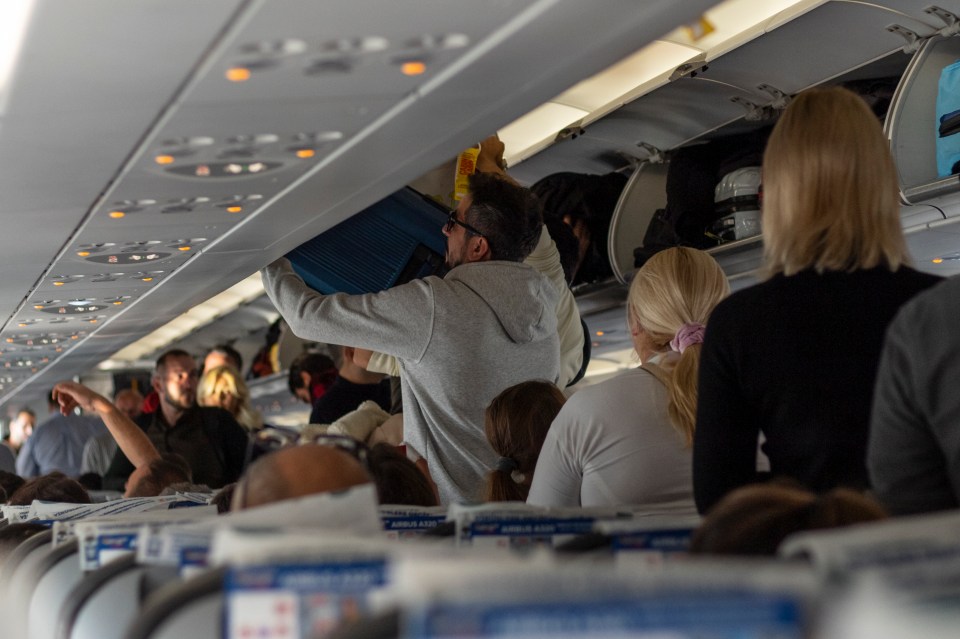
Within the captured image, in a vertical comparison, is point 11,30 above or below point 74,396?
above

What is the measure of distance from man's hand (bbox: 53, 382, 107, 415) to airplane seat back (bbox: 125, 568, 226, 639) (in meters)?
3.90

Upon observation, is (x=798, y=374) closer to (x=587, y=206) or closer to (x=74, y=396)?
(x=587, y=206)

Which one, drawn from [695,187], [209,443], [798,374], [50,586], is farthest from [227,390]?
[798,374]

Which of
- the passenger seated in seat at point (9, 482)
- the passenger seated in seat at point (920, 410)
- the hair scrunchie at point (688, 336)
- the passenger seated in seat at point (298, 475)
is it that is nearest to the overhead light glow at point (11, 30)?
the passenger seated in seat at point (298, 475)

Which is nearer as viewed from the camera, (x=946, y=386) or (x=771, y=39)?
(x=946, y=386)

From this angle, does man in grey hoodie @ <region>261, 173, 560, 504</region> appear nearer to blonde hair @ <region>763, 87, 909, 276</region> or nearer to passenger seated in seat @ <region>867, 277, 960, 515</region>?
blonde hair @ <region>763, 87, 909, 276</region>

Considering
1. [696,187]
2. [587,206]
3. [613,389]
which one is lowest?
[613,389]

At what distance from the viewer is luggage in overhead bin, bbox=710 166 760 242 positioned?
4.98 m

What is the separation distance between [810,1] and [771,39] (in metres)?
0.30

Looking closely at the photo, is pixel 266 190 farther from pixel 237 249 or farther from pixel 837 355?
pixel 837 355

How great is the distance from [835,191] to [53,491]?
11.2ft

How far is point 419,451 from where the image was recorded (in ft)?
13.5

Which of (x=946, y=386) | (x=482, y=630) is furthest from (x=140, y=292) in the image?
(x=482, y=630)

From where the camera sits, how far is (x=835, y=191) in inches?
91.4
